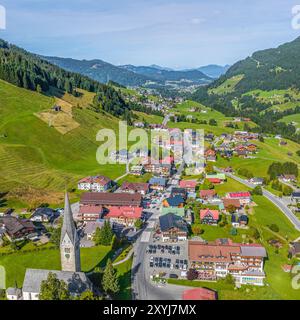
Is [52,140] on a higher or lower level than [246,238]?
higher

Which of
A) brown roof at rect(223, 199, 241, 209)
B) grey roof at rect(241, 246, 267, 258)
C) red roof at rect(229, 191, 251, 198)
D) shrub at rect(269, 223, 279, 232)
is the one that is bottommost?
shrub at rect(269, 223, 279, 232)

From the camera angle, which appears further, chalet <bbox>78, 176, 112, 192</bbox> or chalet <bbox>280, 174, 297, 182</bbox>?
chalet <bbox>280, 174, 297, 182</bbox>

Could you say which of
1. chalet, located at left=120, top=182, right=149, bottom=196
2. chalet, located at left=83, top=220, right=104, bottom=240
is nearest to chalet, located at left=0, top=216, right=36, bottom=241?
chalet, located at left=83, top=220, right=104, bottom=240

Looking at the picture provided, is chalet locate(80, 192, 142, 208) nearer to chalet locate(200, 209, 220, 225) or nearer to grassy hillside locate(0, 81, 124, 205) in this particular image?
grassy hillside locate(0, 81, 124, 205)

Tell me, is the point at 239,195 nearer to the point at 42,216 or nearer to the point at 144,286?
the point at 144,286

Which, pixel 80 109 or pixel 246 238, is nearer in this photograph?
pixel 246 238

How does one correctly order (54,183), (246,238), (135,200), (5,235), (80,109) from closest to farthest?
(5,235) → (246,238) → (135,200) → (54,183) → (80,109)
